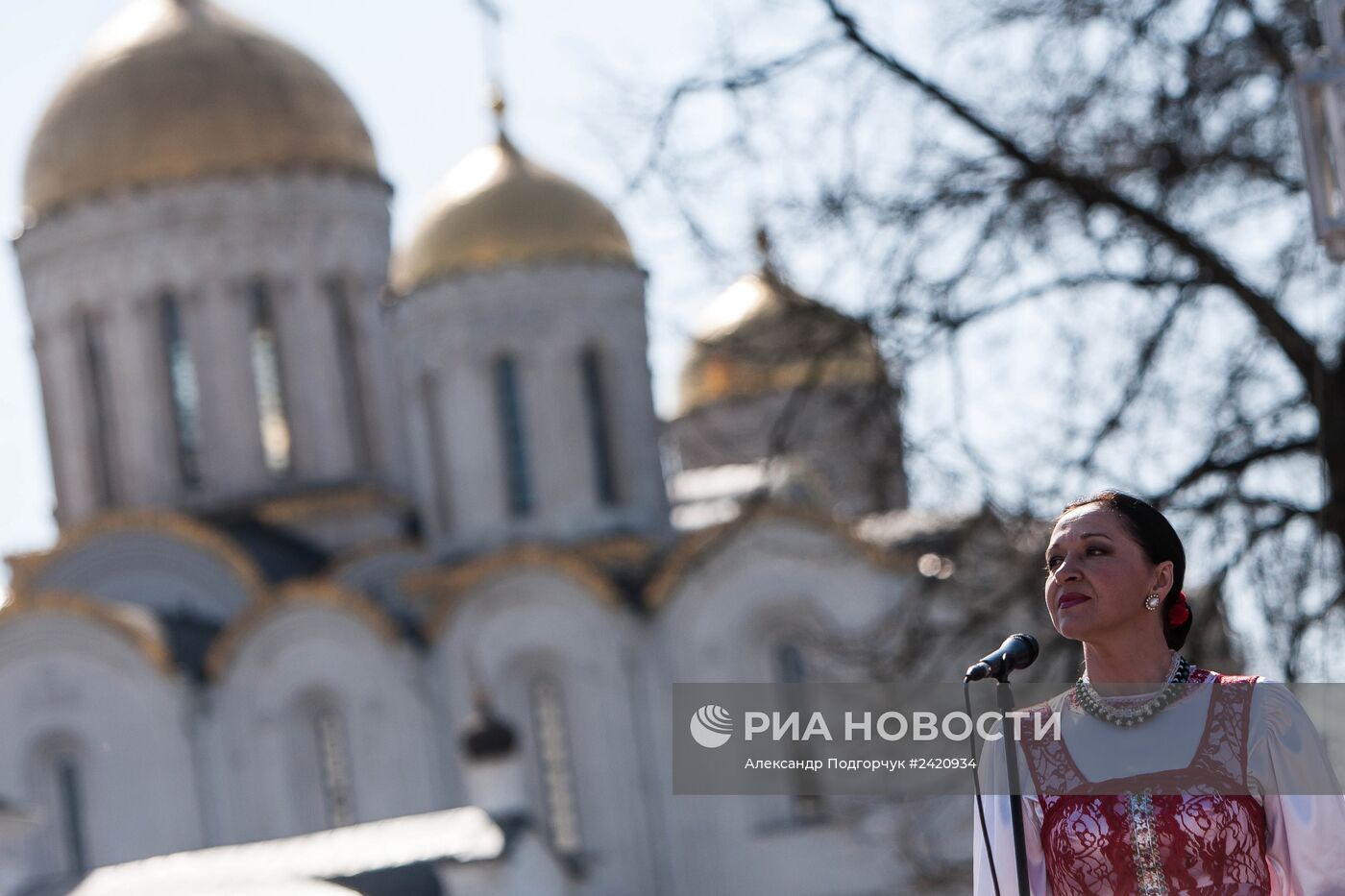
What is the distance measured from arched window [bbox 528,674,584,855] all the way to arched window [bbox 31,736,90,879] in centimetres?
421

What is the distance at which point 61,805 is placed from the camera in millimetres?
22703

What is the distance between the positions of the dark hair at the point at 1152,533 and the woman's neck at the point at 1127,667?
38mm

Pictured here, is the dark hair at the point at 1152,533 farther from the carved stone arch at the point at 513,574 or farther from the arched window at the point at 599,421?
the arched window at the point at 599,421

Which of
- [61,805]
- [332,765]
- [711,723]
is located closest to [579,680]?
[332,765]

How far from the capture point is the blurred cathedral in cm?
2194

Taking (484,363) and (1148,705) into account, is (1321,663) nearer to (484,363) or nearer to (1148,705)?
(1148,705)

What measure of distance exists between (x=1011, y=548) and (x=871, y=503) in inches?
48.9

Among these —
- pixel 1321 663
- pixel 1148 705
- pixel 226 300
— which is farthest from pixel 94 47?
pixel 1148 705

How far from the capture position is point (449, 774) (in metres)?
22.5

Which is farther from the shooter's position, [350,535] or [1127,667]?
[350,535]

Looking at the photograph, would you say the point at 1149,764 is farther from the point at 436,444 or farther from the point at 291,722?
the point at 436,444

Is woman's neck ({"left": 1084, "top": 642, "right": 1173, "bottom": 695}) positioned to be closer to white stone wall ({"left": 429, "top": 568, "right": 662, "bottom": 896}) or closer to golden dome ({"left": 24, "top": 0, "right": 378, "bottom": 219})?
white stone wall ({"left": 429, "top": 568, "right": 662, "bottom": 896})

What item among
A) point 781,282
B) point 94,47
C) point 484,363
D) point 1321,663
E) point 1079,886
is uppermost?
point 94,47

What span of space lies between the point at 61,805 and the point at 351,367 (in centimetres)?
583
